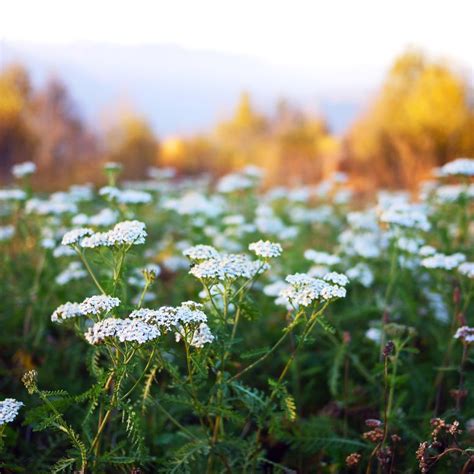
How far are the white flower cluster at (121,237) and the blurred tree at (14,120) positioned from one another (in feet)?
80.4

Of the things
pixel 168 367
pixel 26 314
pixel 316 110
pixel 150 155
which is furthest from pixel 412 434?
pixel 316 110

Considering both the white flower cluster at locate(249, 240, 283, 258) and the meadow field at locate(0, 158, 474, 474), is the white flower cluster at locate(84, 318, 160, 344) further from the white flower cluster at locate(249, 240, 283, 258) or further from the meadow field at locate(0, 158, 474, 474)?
the white flower cluster at locate(249, 240, 283, 258)

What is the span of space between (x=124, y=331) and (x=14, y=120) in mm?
27718

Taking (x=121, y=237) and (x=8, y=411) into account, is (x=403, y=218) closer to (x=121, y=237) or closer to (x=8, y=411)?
(x=121, y=237)

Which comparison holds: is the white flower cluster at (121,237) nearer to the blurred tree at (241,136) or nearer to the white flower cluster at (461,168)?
the white flower cluster at (461,168)

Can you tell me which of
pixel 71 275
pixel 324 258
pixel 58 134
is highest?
pixel 324 258

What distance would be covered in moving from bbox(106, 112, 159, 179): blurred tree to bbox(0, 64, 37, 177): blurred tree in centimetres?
498

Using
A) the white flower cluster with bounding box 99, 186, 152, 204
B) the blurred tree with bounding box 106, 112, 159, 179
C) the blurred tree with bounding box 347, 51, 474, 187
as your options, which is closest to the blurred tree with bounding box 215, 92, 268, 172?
the blurred tree with bounding box 106, 112, 159, 179

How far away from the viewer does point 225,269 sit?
2680mm

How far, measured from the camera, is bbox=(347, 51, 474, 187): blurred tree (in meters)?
23.9

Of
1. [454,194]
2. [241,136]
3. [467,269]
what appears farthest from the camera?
[241,136]

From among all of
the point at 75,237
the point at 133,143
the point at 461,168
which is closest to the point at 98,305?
the point at 75,237

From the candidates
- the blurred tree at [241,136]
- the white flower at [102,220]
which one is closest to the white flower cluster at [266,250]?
the white flower at [102,220]

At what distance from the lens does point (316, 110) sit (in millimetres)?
41562
